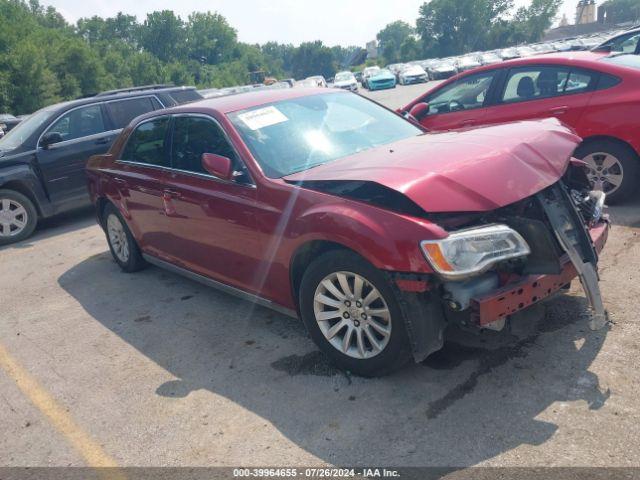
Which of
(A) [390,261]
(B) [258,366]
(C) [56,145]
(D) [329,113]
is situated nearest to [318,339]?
(B) [258,366]

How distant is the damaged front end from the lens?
303 cm

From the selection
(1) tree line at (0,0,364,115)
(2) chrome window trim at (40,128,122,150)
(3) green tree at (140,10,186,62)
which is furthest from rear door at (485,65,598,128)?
(3) green tree at (140,10,186,62)

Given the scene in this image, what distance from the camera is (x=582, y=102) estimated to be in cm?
594

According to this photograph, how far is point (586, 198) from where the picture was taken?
3.95 metres

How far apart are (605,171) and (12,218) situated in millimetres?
7762

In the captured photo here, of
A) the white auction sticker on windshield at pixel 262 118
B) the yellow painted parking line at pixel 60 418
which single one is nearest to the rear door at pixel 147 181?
the white auction sticker on windshield at pixel 262 118

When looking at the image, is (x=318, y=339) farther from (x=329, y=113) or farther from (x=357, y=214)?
(x=329, y=113)

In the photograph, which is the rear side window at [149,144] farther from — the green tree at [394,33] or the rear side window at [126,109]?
the green tree at [394,33]

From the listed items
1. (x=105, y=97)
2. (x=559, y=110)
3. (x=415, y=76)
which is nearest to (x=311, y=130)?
(x=559, y=110)

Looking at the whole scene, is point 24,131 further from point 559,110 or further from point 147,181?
point 559,110

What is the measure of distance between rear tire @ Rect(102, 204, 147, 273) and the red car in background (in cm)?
328

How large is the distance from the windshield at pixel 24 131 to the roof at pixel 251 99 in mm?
4483

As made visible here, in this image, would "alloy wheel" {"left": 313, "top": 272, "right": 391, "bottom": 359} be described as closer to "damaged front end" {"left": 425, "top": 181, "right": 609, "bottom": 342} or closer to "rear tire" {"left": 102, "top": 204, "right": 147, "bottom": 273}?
"damaged front end" {"left": 425, "top": 181, "right": 609, "bottom": 342}

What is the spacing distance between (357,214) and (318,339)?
35.8 inches
